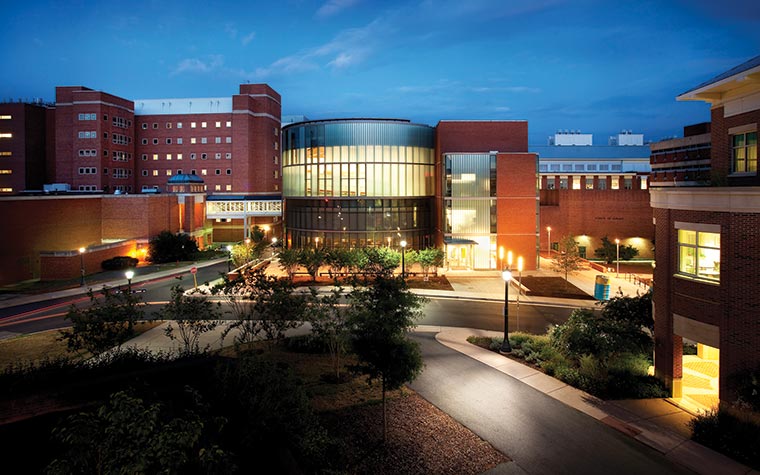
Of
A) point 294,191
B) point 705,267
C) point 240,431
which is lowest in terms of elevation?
point 240,431

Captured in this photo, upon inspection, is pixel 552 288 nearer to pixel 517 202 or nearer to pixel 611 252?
pixel 517 202

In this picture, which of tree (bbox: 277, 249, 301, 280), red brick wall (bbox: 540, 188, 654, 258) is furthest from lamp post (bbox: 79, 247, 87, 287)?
red brick wall (bbox: 540, 188, 654, 258)

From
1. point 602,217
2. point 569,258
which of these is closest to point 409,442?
point 569,258

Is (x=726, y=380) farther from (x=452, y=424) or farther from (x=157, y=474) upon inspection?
(x=157, y=474)

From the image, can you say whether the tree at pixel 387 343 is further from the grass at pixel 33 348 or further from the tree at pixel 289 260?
the tree at pixel 289 260

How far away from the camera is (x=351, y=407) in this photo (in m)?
15.5

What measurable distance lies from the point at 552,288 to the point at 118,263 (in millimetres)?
42036

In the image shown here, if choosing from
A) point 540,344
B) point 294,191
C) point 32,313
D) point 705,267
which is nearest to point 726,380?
point 705,267

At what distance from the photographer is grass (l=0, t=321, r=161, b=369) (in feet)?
67.7

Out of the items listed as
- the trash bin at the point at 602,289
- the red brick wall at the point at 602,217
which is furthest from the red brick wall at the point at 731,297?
the red brick wall at the point at 602,217

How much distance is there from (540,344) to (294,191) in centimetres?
4084

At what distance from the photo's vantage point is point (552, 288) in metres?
37.8

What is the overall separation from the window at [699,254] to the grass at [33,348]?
82.1 feet

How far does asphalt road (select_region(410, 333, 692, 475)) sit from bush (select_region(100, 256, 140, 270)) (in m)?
39.9
